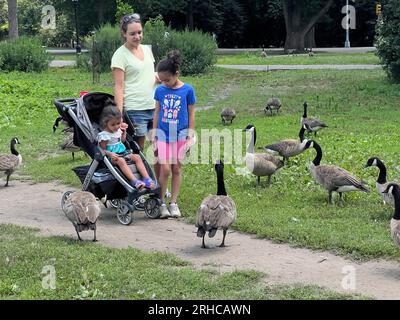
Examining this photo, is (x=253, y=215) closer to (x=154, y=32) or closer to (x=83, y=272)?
(x=83, y=272)

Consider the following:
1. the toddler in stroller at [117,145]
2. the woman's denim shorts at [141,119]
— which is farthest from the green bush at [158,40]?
Result: the toddler in stroller at [117,145]

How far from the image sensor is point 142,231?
8109 mm

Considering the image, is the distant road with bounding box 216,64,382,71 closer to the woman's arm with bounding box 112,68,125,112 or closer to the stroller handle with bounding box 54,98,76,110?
the stroller handle with bounding box 54,98,76,110

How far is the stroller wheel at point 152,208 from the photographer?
861cm

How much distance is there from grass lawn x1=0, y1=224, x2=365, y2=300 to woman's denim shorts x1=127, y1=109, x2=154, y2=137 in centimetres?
220

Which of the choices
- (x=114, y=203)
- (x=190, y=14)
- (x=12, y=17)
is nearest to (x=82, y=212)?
(x=114, y=203)

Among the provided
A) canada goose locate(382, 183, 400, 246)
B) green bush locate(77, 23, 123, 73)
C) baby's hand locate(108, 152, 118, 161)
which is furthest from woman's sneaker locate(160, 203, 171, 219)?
green bush locate(77, 23, 123, 73)

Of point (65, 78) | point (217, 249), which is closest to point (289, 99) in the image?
point (65, 78)

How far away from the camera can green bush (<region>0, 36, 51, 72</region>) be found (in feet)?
99.0

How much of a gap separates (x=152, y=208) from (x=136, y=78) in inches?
65.4

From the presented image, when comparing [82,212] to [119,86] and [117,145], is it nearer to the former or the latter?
[117,145]

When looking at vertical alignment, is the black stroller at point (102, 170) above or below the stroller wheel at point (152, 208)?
above

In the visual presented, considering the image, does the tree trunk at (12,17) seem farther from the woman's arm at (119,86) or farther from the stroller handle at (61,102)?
the woman's arm at (119,86)

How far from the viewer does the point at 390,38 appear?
21.4m
